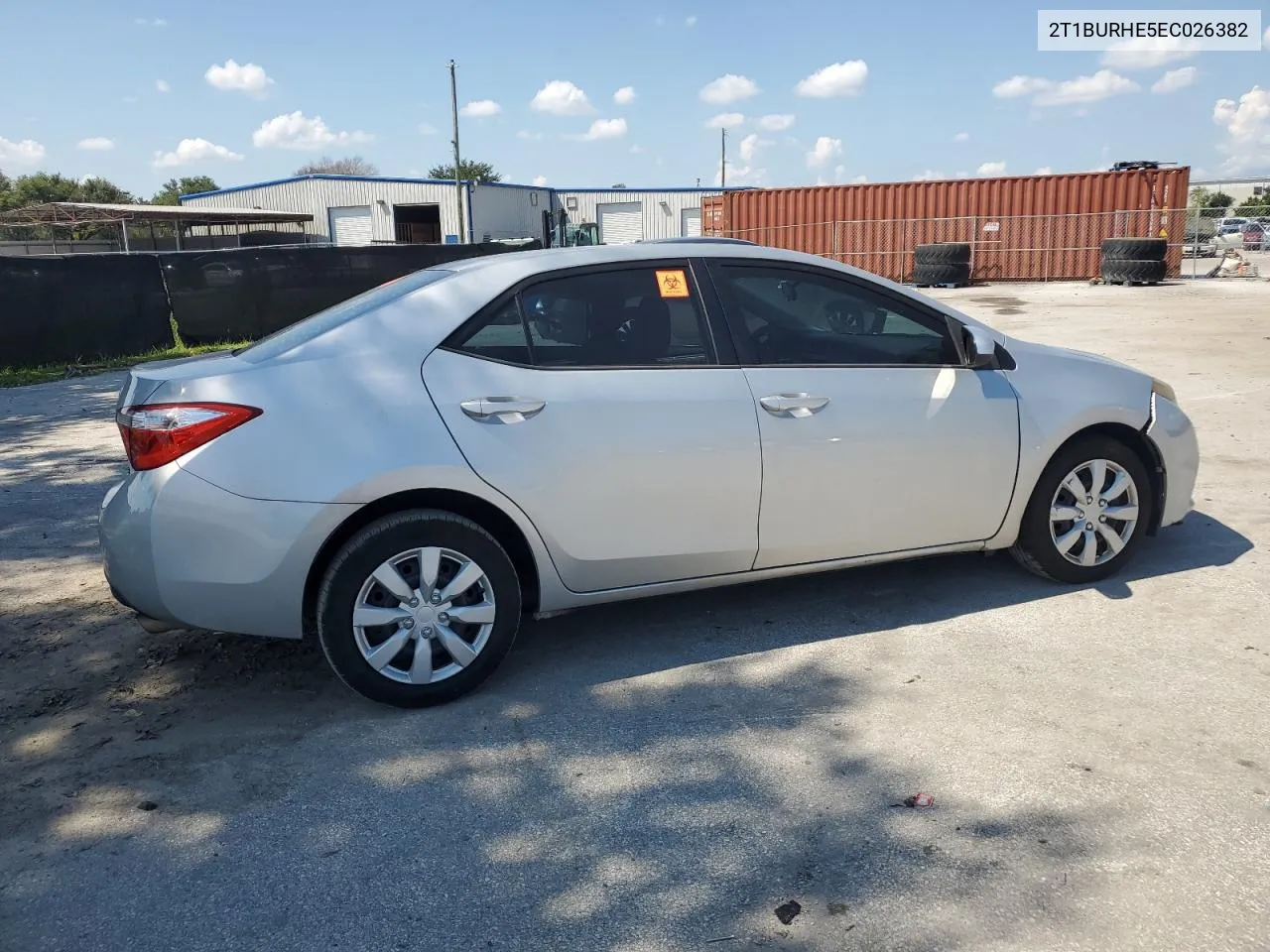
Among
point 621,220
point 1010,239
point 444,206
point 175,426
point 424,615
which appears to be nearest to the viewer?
point 175,426

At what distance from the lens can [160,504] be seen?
339cm

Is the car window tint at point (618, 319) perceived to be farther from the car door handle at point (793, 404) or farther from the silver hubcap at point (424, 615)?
the silver hubcap at point (424, 615)

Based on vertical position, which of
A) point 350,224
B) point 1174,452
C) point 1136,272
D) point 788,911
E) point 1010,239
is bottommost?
point 788,911

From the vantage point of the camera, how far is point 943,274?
1125 inches

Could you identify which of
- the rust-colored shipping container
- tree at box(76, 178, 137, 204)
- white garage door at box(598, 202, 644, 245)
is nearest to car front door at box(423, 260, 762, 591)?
the rust-colored shipping container

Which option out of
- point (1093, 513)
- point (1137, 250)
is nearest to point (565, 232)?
point (1137, 250)

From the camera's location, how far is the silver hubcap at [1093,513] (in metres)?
4.55

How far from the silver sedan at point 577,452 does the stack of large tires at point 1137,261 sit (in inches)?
942

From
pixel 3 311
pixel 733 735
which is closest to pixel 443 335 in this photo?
pixel 733 735

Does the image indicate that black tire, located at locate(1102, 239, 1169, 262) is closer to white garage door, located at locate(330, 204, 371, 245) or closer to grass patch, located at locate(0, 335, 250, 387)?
grass patch, located at locate(0, 335, 250, 387)

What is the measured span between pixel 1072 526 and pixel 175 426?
3.78 meters

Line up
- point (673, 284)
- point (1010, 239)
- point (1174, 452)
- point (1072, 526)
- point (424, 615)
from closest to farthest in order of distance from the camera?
point (424, 615), point (673, 284), point (1072, 526), point (1174, 452), point (1010, 239)

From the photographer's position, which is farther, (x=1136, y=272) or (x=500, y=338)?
(x=1136, y=272)

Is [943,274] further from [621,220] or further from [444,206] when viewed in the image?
[621,220]
